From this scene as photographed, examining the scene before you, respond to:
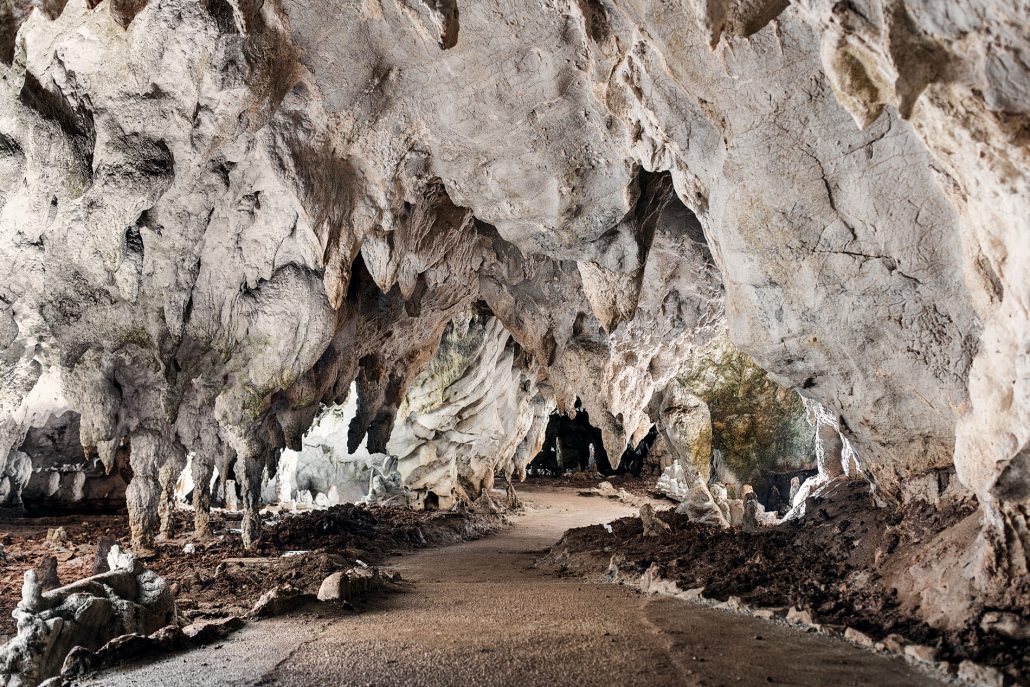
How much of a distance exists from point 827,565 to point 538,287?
7.53 metres

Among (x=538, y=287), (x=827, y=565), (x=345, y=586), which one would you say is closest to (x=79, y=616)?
(x=345, y=586)

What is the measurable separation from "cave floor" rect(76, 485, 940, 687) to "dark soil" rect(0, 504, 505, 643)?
165cm

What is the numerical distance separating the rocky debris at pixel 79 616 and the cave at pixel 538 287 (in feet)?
0.10

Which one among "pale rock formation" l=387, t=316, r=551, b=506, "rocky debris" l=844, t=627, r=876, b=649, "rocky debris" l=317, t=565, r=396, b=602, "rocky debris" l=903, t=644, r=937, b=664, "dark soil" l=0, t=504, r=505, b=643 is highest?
"pale rock formation" l=387, t=316, r=551, b=506

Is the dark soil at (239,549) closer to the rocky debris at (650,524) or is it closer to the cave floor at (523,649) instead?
the cave floor at (523,649)

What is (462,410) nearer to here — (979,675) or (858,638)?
(858,638)

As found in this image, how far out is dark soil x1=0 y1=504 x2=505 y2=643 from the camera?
725 cm

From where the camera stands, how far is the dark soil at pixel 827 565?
158 inches

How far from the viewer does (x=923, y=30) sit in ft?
9.11

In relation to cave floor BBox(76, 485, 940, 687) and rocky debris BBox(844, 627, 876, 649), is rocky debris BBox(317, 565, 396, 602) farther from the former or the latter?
rocky debris BBox(844, 627, 876, 649)

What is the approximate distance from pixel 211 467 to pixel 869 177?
1149 centimetres

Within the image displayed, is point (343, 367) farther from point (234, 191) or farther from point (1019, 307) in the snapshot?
point (1019, 307)

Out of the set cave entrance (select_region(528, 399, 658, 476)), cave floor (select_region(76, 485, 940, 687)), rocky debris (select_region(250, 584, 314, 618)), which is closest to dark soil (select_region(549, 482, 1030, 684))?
cave floor (select_region(76, 485, 940, 687))

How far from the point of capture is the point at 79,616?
4.68 m
